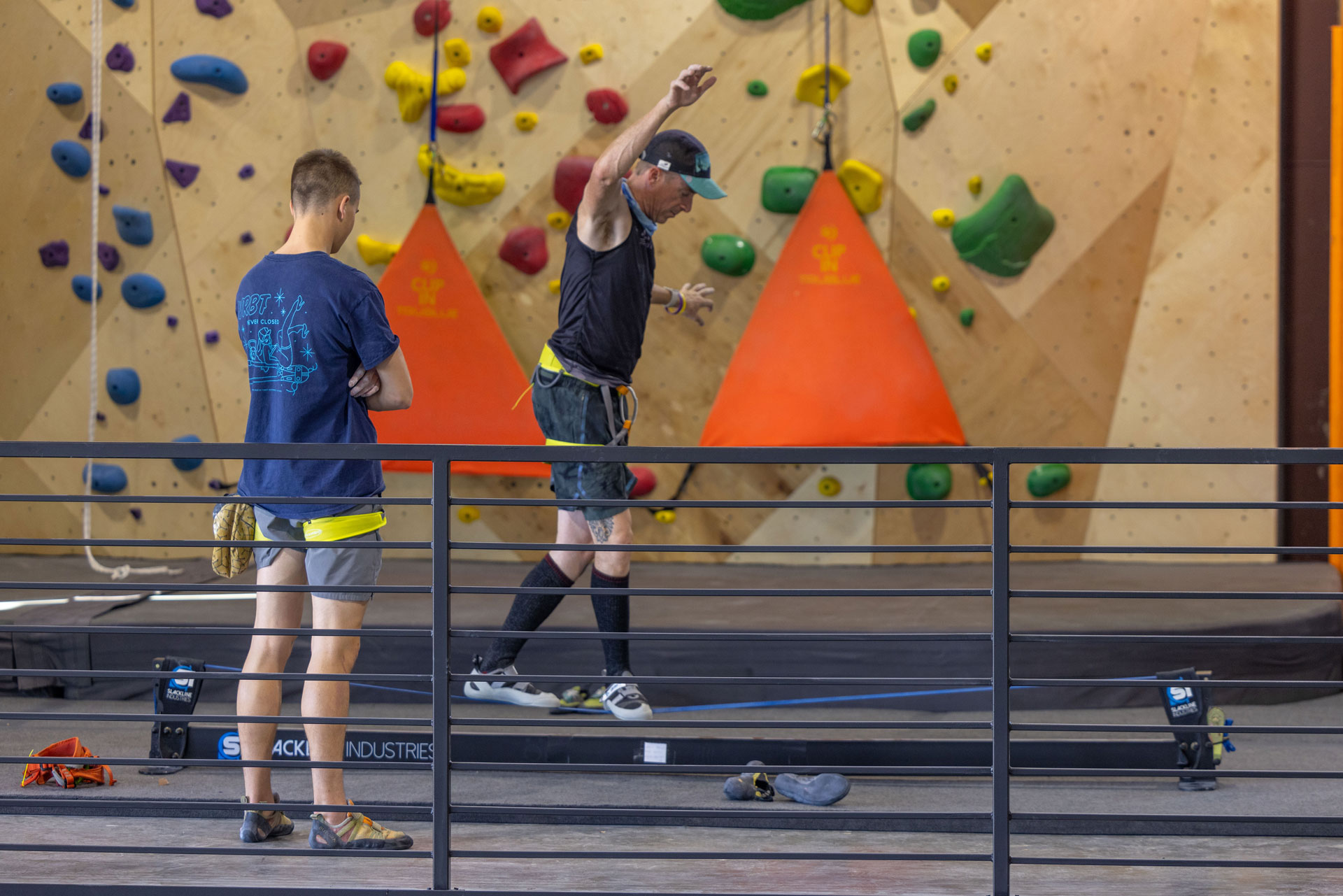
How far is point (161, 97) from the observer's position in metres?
4.54

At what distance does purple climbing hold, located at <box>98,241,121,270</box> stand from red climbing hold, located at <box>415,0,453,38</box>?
5.03ft

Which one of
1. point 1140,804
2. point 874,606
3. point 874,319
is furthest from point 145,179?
point 1140,804

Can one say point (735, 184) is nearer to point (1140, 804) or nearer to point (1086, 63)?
point (1086, 63)

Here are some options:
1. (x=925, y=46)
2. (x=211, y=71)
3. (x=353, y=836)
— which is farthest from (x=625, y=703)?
(x=211, y=71)

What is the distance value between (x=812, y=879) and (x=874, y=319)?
2.77 metres

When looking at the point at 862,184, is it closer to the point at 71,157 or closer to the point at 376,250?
the point at 376,250

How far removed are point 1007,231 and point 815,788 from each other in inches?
107

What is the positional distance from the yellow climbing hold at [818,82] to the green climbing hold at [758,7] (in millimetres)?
253

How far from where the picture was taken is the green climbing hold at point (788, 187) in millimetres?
4328

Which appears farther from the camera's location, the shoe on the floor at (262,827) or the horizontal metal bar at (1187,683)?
the shoe on the floor at (262,827)

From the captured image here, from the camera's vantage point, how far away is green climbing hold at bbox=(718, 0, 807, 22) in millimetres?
4340

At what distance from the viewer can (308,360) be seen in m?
1.96

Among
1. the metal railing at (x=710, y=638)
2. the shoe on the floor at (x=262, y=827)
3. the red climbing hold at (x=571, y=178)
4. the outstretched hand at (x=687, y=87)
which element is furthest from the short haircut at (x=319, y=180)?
the red climbing hold at (x=571, y=178)

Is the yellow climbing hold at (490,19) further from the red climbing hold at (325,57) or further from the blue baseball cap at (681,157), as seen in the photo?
the blue baseball cap at (681,157)
